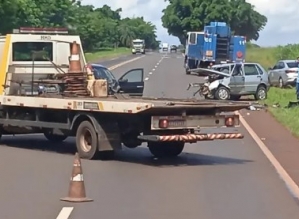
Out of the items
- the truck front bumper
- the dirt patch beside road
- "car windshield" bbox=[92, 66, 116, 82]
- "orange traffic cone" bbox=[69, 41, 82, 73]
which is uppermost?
"orange traffic cone" bbox=[69, 41, 82, 73]

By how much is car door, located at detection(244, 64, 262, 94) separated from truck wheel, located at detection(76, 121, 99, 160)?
66.8ft

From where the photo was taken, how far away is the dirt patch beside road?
687 inches

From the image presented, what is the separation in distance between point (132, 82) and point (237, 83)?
11.5 meters

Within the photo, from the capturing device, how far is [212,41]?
6169 centimetres

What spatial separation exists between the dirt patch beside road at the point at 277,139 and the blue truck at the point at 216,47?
29.1 metres

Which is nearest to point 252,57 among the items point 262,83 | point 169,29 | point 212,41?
point 212,41

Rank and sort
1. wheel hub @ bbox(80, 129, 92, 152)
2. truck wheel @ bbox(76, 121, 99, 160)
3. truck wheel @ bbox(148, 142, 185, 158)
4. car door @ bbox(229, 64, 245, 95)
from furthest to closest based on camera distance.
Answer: car door @ bbox(229, 64, 245, 95), truck wheel @ bbox(148, 142, 185, 158), wheel hub @ bbox(80, 129, 92, 152), truck wheel @ bbox(76, 121, 99, 160)

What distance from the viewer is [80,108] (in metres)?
17.5

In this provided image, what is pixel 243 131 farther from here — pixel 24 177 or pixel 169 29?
pixel 169 29

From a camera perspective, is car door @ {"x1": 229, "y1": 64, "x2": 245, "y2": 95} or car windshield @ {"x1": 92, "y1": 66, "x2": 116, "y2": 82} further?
car door @ {"x1": 229, "y1": 64, "x2": 245, "y2": 95}

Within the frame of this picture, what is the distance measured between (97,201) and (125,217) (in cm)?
126

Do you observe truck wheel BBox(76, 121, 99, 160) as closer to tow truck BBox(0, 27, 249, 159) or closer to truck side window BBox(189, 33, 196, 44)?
tow truck BBox(0, 27, 249, 159)

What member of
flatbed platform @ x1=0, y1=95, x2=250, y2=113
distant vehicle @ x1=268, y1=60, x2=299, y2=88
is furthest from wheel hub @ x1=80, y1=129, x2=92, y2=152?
distant vehicle @ x1=268, y1=60, x2=299, y2=88

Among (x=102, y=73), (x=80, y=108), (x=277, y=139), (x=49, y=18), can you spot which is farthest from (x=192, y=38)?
(x=80, y=108)
